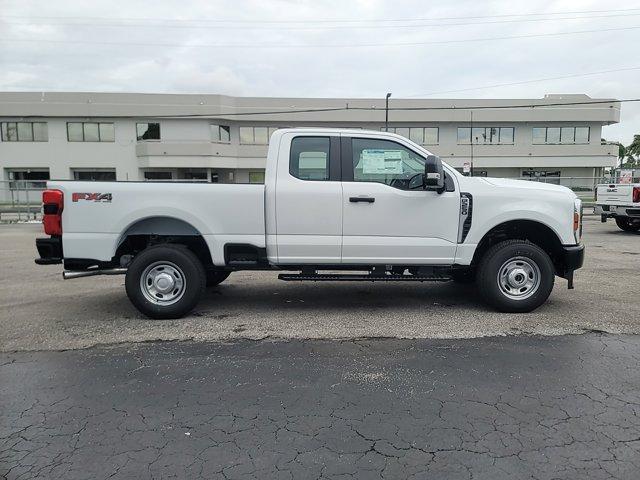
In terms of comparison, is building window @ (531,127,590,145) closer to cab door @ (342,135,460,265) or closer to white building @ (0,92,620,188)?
white building @ (0,92,620,188)

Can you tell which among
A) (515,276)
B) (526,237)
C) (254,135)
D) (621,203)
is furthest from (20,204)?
(621,203)

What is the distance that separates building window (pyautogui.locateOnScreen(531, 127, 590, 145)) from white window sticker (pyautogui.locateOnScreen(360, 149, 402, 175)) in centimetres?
4280

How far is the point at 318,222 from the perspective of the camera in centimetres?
566

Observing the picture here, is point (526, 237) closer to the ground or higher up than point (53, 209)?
closer to the ground

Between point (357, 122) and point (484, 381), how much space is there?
130 ft

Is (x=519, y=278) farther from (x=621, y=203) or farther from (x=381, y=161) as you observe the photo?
(x=621, y=203)

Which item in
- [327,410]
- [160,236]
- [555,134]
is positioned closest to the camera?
[327,410]

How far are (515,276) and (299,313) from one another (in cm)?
261

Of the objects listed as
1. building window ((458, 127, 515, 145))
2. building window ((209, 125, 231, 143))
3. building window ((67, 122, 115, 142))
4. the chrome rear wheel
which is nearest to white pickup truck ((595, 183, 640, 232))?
the chrome rear wheel

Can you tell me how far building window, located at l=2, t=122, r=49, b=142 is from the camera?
130 feet

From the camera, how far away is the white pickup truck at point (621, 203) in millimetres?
14305

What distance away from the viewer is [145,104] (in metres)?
39.5

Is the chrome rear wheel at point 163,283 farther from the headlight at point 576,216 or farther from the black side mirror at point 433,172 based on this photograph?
the headlight at point 576,216

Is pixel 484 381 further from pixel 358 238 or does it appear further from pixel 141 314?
pixel 141 314
